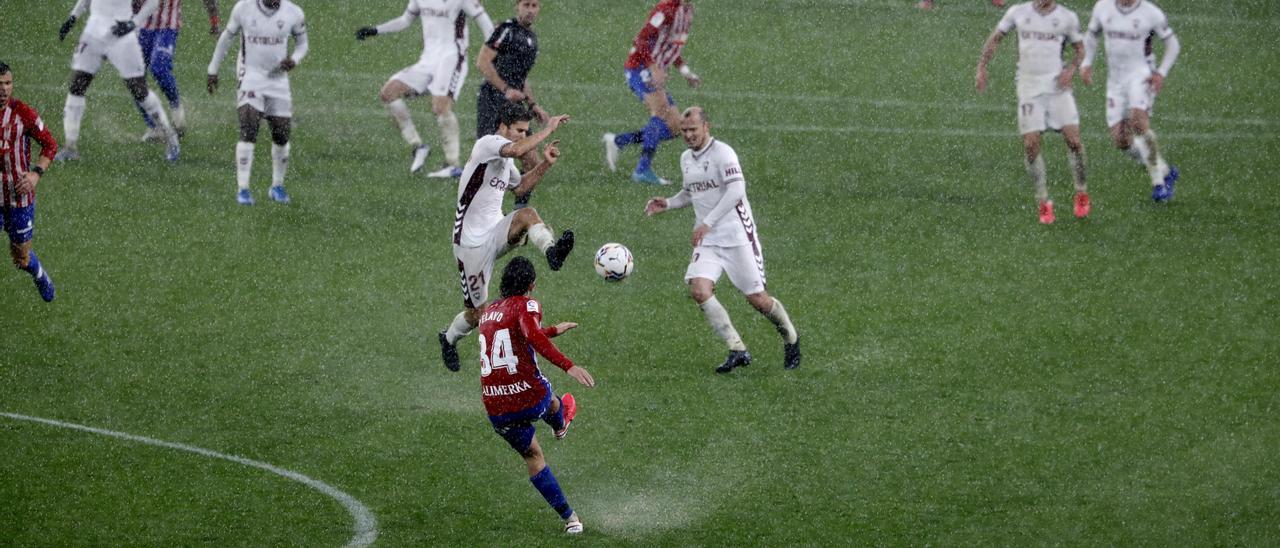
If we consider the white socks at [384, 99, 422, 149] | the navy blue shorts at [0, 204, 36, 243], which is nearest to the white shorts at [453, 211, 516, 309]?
the navy blue shorts at [0, 204, 36, 243]

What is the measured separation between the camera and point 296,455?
1397cm

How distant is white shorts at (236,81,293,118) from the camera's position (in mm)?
19547

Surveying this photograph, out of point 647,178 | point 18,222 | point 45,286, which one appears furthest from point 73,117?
point 647,178

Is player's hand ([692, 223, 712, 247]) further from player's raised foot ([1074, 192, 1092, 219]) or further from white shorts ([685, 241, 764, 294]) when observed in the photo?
player's raised foot ([1074, 192, 1092, 219])

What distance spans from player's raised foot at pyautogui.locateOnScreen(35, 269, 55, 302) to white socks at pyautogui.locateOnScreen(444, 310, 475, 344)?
429cm

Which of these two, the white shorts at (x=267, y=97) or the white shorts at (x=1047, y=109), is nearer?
the white shorts at (x=1047, y=109)

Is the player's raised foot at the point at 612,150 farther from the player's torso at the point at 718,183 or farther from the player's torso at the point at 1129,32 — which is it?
the player's torso at the point at 1129,32

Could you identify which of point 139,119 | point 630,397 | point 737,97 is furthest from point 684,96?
point 630,397

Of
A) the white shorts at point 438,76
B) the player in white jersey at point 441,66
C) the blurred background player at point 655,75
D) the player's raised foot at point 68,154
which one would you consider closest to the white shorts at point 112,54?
the player's raised foot at point 68,154

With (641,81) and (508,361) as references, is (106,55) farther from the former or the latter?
(508,361)

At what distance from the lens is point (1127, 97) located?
1969 centimetres

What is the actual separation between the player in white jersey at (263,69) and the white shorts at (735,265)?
660cm

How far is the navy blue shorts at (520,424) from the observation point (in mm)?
12109

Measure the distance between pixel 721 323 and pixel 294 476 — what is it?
409cm
